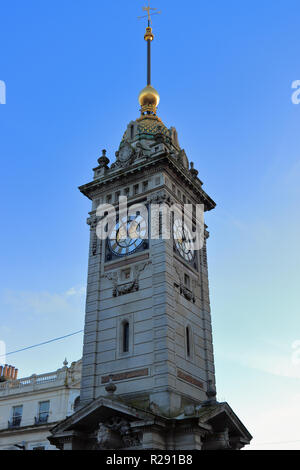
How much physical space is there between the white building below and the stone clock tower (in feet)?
47.6

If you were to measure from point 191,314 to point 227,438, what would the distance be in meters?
7.44

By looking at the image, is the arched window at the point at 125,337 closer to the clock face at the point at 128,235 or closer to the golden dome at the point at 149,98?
the clock face at the point at 128,235

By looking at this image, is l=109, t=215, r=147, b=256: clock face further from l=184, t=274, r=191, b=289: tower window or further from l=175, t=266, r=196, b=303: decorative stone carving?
l=184, t=274, r=191, b=289: tower window

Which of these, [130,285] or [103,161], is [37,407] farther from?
[103,161]

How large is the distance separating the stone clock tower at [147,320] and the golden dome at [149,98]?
10.6 feet

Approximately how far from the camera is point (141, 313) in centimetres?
2912

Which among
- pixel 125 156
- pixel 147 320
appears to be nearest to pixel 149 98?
pixel 125 156

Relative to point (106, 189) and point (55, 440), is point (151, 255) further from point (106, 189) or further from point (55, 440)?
point (55, 440)

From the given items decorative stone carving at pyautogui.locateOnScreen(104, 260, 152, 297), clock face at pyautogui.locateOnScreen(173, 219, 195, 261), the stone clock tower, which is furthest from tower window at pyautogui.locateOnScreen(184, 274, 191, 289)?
decorative stone carving at pyautogui.locateOnScreen(104, 260, 152, 297)

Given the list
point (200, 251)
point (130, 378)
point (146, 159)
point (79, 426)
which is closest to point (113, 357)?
point (130, 378)

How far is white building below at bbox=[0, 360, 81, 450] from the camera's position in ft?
139

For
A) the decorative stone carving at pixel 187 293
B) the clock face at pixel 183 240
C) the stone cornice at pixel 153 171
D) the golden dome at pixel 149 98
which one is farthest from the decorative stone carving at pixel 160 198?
the golden dome at pixel 149 98

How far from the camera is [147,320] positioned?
28.7 meters

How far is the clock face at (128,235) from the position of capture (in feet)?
104
